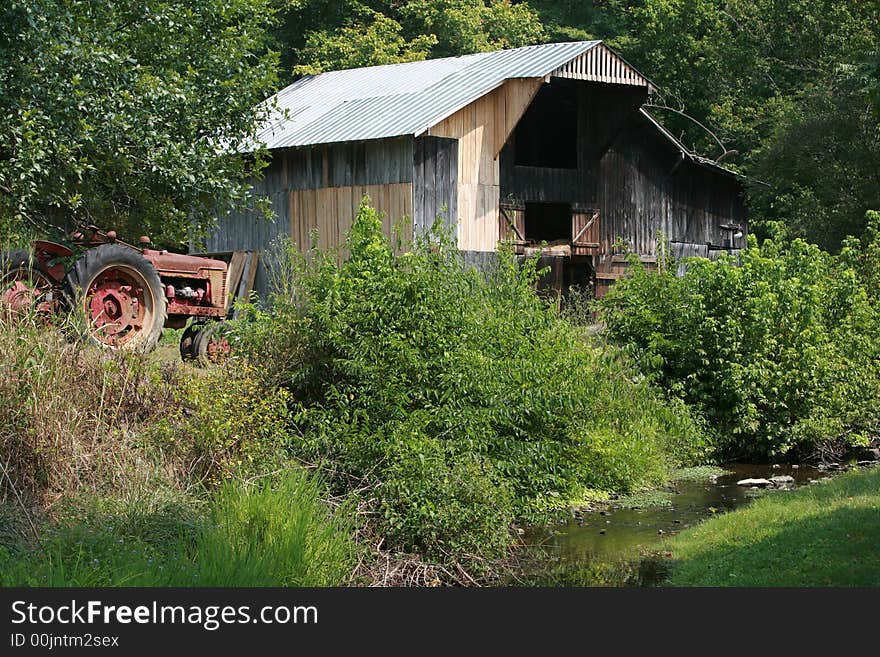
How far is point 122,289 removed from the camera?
52.0 ft

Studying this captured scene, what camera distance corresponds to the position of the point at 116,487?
1038 cm

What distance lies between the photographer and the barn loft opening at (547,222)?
2856 centimetres

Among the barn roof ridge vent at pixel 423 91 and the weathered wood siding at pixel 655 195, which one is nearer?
the barn roof ridge vent at pixel 423 91

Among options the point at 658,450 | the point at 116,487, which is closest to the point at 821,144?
the point at 658,450

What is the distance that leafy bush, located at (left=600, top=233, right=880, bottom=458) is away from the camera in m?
17.3

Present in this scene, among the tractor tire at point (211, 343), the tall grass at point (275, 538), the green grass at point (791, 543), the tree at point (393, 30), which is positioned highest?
the tree at point (393, 30)

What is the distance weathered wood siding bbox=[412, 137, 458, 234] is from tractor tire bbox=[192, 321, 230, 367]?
6.60m

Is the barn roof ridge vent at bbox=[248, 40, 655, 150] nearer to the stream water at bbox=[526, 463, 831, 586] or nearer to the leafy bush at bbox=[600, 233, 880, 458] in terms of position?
the leafy bush at bbox=[600, 233, 880, 458]

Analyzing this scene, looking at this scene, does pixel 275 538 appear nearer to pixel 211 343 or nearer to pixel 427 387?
pixel 427 387

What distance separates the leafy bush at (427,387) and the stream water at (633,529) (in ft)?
1.55

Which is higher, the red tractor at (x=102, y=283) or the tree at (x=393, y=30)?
the tree at (x=393, y=30)

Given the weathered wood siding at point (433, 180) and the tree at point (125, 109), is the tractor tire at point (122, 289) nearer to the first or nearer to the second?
the tree at point (125, 109)

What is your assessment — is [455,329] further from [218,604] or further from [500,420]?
[218,604]

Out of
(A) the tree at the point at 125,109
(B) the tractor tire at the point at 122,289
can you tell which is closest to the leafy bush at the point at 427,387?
(B) the tractor tire at the point at 122,289
